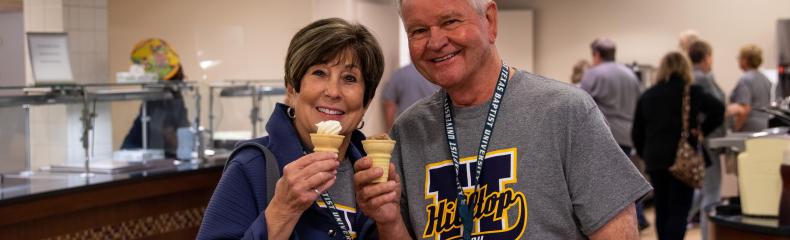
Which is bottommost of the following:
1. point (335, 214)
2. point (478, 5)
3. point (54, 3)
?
point (335, 214)

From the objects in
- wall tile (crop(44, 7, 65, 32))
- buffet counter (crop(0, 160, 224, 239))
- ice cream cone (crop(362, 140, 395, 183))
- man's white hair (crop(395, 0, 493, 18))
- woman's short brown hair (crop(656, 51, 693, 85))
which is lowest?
buffet counter (crop(0, 160, 224, 239))

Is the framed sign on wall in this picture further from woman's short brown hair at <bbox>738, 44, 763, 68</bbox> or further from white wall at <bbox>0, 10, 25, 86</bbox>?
woman's short brown hair at <bbox>738, 44, 763, 68</bbox>

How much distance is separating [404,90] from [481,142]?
16.7 ft

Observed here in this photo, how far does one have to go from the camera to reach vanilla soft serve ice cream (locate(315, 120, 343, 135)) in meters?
1.93

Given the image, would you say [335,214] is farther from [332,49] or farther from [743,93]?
[743,93]

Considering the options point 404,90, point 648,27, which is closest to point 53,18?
point 404,90

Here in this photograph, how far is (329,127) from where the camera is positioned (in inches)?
76.4

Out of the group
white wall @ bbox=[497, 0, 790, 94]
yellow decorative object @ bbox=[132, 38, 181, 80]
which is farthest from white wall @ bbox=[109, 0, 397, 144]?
white wall @ bbox=[497, 0, 790, 94]

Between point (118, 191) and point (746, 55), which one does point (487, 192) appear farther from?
point (746, 55)

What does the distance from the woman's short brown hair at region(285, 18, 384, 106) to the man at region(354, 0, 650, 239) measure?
0.31 feet

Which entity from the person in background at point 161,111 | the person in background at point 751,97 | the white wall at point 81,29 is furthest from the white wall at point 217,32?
the person in background at point 751,97

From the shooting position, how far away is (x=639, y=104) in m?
7.42

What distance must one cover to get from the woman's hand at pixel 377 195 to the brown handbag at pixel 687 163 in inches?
206

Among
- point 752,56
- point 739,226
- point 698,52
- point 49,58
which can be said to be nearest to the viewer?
point 739,226
